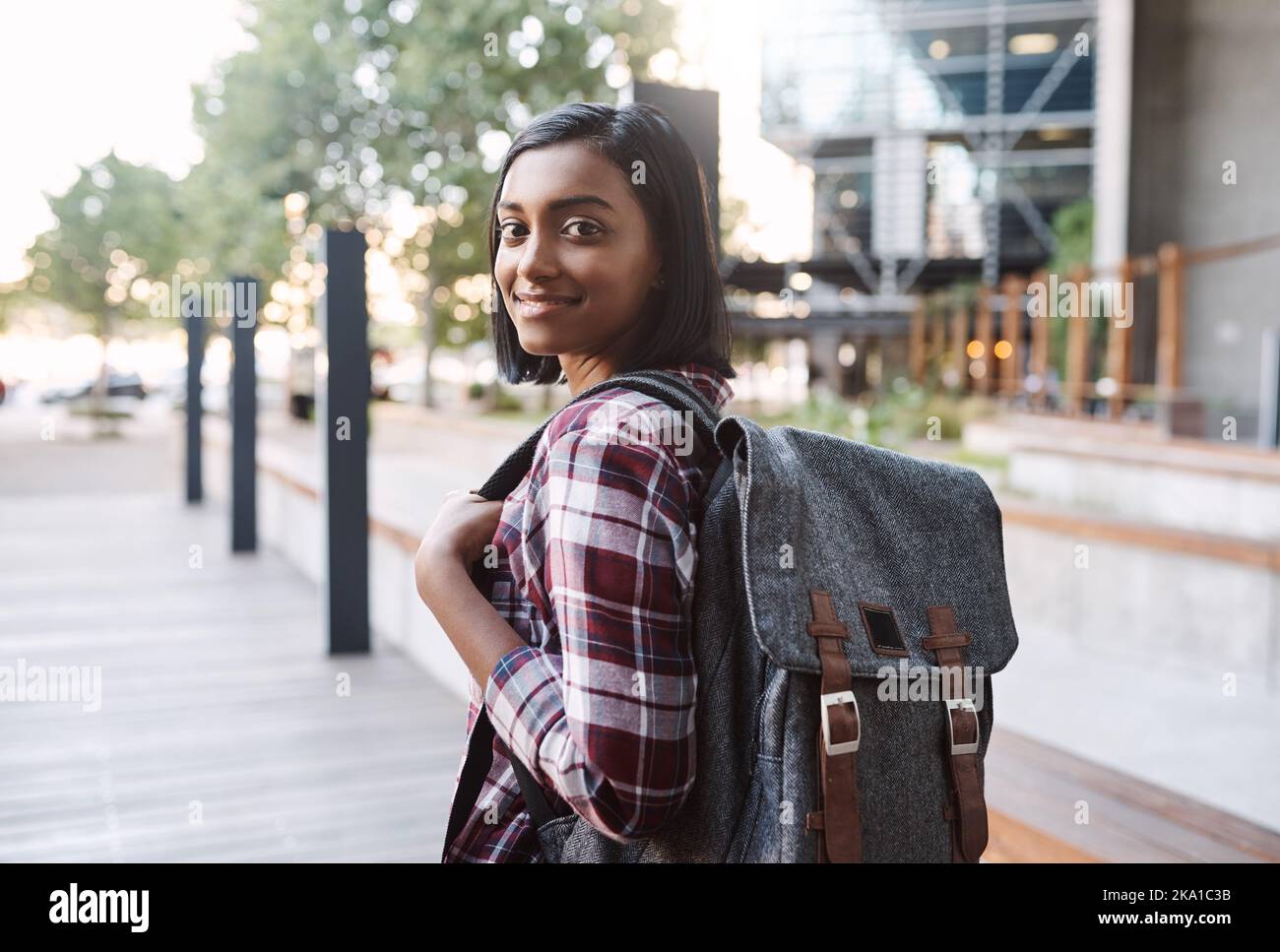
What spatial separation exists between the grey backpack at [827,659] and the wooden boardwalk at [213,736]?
208 centimetres

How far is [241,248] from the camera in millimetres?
22859

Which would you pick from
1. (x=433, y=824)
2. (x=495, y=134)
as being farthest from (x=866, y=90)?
(x=433, y=824)

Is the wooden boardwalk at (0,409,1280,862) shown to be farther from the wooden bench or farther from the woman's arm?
the woman's arm

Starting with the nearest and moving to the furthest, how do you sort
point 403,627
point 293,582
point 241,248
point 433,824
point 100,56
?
point 433,824 < point 403,627 < point 293,582 < point 100,56 < point 241,248

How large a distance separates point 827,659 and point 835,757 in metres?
0.09

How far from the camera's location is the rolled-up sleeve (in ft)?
3.51

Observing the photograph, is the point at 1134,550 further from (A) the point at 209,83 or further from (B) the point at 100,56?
(A) the point at 209,83

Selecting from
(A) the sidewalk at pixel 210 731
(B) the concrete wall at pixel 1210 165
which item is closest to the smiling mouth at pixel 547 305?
(A) the sidewalk at pixel 210 731

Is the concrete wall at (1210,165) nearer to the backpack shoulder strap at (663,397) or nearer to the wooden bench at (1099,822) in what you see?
the wooden bench at (1099,822)

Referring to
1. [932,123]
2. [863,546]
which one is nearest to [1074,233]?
[932,123]

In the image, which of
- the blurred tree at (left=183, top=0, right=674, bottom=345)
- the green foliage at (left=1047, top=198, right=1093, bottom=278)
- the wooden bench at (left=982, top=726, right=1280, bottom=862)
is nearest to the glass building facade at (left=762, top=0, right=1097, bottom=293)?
the green foliage at (left=1047, top=198, right=1093, bottom=278)

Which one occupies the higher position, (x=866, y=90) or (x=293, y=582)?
(x=866, y=90)

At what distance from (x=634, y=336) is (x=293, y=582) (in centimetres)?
620

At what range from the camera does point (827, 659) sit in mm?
1080
